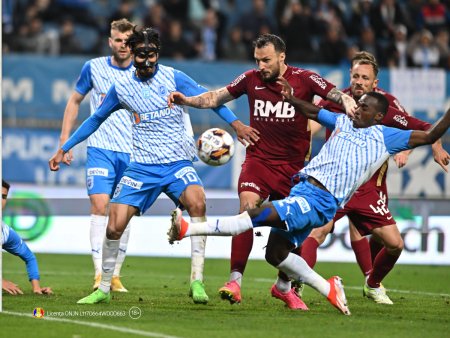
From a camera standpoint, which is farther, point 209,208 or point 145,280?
point 209,208

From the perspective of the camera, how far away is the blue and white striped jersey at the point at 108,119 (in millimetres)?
11312

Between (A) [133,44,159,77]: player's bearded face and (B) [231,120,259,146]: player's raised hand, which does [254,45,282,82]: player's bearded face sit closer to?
(B) [231,120,259,146]: player's raised hand

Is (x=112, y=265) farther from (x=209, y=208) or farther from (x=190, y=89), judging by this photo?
(x=209, y=208)

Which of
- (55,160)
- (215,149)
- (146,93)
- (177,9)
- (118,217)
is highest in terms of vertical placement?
(177,9)

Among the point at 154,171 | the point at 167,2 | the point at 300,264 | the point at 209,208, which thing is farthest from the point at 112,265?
the point at 167,2

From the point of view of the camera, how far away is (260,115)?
33.0ft

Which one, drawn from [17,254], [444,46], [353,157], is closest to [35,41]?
[444,46]

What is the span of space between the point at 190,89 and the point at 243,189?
3.60 ft

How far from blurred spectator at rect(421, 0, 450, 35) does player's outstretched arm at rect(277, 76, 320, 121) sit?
14.0 m

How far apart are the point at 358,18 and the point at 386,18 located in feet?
1.99

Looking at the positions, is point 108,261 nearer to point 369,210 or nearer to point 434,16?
point 369,210

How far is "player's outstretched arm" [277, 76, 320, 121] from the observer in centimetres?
922

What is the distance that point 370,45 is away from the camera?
21812 millimetres

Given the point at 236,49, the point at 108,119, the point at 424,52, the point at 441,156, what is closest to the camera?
the point at 441,156
